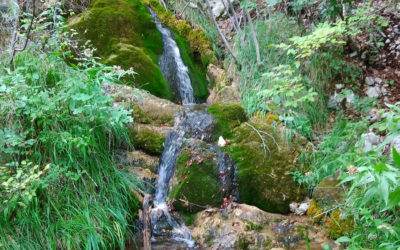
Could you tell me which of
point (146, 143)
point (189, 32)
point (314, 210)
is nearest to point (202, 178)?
point (146, 143)

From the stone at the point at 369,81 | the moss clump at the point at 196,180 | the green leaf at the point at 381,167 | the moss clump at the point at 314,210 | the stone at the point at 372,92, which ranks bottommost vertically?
the moss clump at the point at 314,210

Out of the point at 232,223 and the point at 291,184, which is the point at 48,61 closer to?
the point at 232,223

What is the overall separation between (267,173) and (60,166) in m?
2.23

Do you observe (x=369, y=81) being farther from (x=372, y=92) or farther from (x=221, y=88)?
(x=221, y=88)

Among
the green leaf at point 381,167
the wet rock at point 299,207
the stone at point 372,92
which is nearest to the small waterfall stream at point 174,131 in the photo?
the wet rock at point 299,207

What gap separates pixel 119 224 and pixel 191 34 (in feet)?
16.1

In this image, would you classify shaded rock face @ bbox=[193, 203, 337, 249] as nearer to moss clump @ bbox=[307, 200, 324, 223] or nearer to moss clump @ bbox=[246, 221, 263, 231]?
moss clump @ bbox=[246, 221, 263, 231]

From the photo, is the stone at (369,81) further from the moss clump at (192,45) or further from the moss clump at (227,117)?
the moss clump at (192,45)

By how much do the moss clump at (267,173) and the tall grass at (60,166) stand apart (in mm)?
1294

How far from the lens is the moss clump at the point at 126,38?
5.06 m

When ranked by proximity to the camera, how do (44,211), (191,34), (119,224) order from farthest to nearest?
(191,34)
(119,224)
(44,211)

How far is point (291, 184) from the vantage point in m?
3.40

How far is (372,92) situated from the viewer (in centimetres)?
436

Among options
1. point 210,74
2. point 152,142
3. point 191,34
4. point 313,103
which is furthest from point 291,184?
point 191,34
